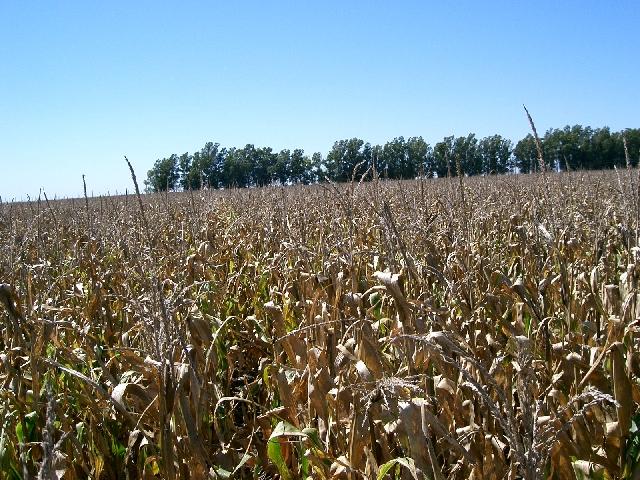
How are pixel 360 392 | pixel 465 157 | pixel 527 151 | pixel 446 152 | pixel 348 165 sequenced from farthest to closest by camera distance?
pixel 527 151 → pixel 348 165 → pixel 465 157 → pixel 446 152 → pixel 360 392

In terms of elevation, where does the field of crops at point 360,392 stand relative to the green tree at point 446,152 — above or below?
below

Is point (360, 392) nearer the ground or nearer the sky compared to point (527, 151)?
nearer the ground

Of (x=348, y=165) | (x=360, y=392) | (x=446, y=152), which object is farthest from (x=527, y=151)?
(x=360, y=392)

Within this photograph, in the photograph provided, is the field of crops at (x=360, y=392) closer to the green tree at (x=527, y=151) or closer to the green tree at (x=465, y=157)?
the green tree at (x=465, y=157)

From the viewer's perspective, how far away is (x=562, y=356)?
7.81 feet

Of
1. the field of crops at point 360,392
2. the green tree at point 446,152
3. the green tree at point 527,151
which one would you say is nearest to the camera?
the field of crops at point 360,392

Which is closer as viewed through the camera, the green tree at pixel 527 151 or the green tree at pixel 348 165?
the green tree at pixel 348 165

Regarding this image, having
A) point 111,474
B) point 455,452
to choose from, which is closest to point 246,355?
point 111,474

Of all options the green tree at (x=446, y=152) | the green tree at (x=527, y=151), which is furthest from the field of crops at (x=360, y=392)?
the green tree at (x=527, y=151)

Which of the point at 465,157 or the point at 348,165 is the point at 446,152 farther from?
the point at 348,165

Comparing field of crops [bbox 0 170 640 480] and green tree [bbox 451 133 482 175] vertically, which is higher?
green tree [bbox 451 133 482 175]

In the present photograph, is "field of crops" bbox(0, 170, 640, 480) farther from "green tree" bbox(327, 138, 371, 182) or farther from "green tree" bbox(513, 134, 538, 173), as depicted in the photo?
"green tree" bbox(513, 134, 538, 173)

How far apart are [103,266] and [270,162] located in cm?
7627

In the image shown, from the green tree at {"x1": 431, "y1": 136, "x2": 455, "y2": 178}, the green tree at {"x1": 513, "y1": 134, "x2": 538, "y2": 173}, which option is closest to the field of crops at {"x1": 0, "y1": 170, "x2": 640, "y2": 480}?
the green tree at {"x1": 431, "y1": 136, "x2": 455, "y2": 178}
